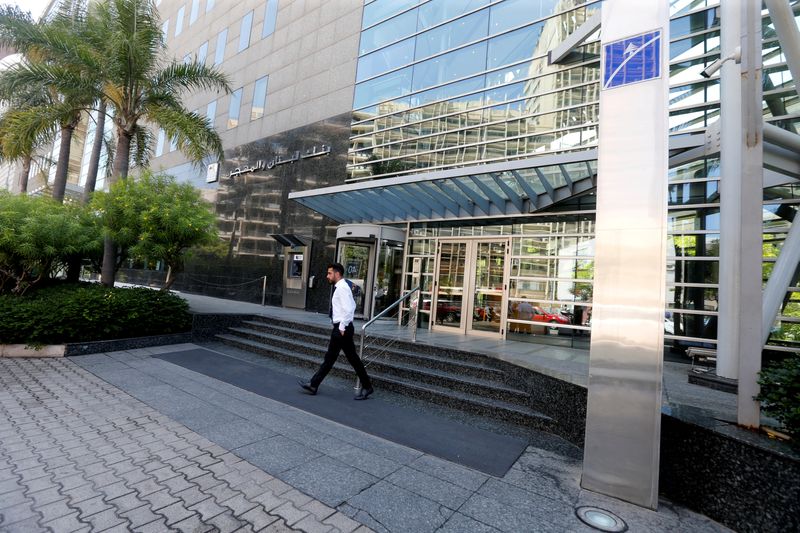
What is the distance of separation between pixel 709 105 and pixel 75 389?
12.0 m

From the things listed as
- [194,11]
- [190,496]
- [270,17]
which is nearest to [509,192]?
[190,496]

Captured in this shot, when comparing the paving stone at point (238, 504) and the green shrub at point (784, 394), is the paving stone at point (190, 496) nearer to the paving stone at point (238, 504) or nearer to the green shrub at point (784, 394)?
the paving stone at point (238, 504)

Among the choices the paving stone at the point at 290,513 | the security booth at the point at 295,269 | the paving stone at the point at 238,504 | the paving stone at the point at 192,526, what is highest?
the security booth at the point at 295,269

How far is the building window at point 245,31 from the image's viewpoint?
60.0 feet

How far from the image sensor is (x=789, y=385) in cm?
273

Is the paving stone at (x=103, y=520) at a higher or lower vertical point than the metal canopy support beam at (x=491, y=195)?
lower

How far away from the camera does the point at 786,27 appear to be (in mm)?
4898

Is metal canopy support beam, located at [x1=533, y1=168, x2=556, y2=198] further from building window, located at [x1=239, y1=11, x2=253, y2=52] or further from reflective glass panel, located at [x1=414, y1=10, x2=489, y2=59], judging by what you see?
building window, located at [x1=239, y1=11, x2=253, y2=52]

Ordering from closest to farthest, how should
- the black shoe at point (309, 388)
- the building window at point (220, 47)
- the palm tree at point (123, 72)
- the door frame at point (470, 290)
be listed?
the black shoe at point (309, 388) → the door frame at point (470, 290) → the palm tree at point (123, 72) → the building window at point (220, 47)

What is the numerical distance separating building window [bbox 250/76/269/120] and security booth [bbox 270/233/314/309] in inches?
264

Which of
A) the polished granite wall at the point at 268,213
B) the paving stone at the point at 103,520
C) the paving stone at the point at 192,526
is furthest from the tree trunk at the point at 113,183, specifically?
the paving stone at the point at 192,526

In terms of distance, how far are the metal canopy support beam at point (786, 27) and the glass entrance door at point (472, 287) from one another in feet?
18.0

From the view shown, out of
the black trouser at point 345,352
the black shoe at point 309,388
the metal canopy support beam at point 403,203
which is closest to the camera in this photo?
the black trouser at point 345,352

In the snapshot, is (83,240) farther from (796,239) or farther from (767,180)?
(767,180)
